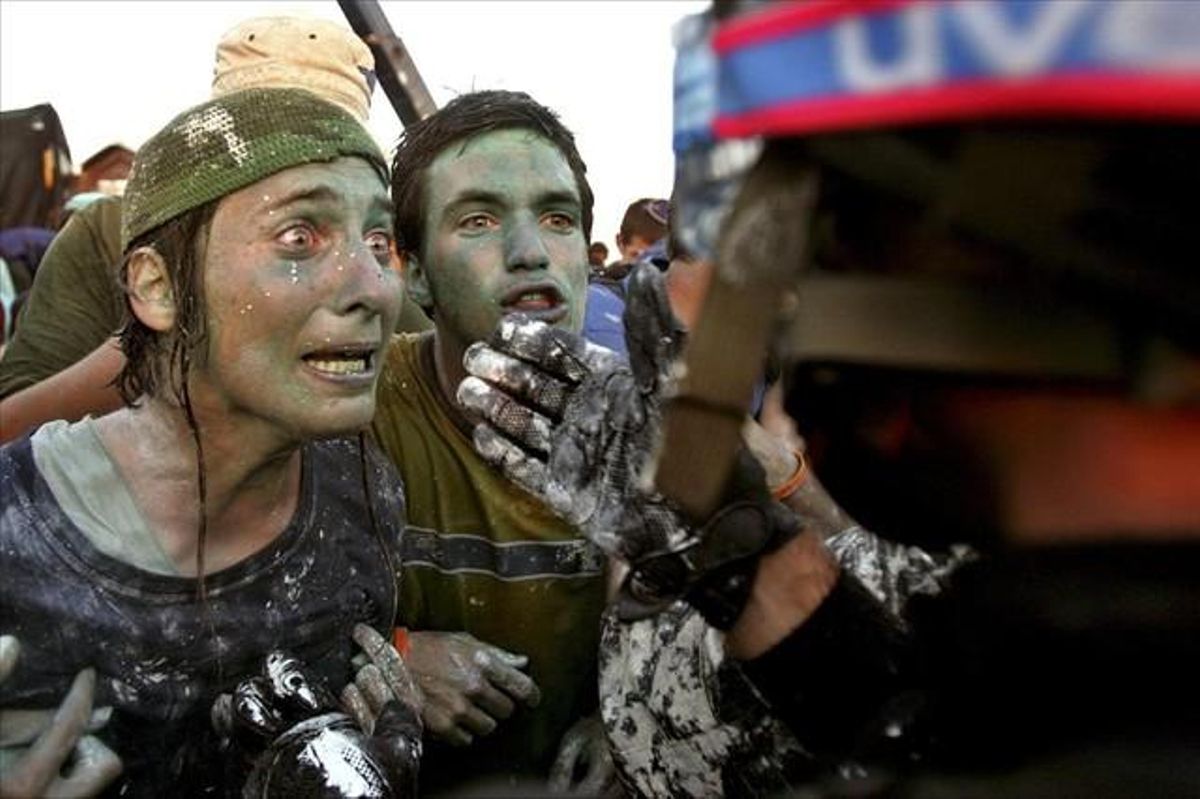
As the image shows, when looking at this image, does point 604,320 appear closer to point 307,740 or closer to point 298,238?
point 298,238

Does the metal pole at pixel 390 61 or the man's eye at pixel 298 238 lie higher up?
the man's eye at pixel 298 238

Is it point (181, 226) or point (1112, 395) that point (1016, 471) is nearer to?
point (1112, 395)

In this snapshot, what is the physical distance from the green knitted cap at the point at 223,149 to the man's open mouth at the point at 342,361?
30 centimetres

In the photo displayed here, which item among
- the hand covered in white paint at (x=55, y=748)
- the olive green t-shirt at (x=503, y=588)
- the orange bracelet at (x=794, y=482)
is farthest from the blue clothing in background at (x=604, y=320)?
the hand covered in white paint at (x=55, y=748)

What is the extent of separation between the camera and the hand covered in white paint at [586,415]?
201 centimetres

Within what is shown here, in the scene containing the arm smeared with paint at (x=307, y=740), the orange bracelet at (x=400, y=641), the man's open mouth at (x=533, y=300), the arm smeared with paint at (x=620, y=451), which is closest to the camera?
the arm smeared with paint at (x=620, y=451)

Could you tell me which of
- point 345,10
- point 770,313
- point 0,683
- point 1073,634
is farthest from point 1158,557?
point 345,10

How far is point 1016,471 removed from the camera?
1.16 meters

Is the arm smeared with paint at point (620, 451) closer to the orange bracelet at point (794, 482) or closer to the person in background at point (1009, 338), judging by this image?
the person in background at point (1009, 338)

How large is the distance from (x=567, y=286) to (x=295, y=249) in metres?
0.63

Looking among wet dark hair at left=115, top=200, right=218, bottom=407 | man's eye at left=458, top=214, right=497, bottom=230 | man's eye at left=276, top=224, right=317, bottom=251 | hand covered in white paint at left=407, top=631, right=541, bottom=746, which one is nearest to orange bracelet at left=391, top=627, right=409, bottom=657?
hand covered in white paint at left=407, top=631, right=541, bottom=746

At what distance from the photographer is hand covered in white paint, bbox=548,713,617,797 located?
2.75 metres

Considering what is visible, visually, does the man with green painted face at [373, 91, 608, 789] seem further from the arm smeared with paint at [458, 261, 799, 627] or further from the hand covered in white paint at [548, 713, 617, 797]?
the arm smeared with paint at [458, 261, 799, 627]

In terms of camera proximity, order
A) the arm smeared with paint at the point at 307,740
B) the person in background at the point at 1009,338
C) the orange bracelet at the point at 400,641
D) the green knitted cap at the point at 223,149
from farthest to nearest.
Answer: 1. the orange bracelet at the point at 400,641
2. the green knitted cap at the point at 223,149
3. the arm smeared with paint at the point at 307,740
4. the person in background at the point at 1009,338
